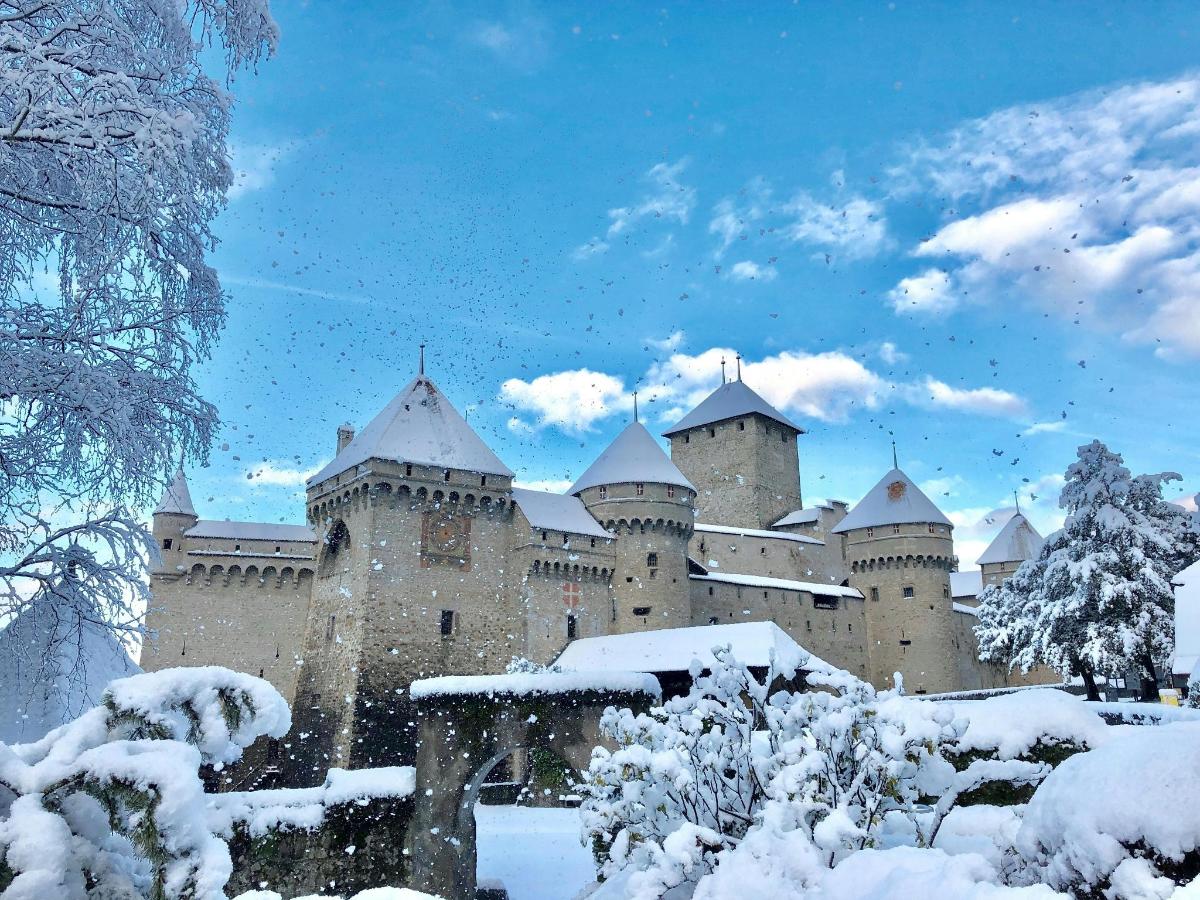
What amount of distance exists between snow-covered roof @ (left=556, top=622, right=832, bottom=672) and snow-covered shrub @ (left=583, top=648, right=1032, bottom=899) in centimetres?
1550

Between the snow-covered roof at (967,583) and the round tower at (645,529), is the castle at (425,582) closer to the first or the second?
the round tower at (645,529)

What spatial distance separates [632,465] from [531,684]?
62.4 feet

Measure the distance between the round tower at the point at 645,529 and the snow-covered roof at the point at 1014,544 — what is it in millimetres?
22406

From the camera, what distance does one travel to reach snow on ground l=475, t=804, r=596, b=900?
45.6 ft

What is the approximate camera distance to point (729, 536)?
38344 millimetres

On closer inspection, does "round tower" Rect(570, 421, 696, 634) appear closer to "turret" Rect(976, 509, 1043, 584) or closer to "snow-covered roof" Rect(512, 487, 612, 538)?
"snow-covered roof" Rect(512, 487, 612, 538)

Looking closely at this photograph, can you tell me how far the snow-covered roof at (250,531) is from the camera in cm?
2859

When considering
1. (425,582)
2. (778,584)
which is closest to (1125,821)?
(425,582)

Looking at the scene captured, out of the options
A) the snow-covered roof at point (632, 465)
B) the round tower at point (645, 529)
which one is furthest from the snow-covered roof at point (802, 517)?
the round tower at point (645, 529)

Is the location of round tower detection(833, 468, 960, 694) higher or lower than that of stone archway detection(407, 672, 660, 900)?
higher

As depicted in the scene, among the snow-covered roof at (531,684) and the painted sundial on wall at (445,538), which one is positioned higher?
the painted sundial on wall at (445,538)

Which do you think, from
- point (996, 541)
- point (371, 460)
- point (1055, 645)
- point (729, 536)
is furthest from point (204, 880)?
point (996, 541)

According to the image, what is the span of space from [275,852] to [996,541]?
1730 inches

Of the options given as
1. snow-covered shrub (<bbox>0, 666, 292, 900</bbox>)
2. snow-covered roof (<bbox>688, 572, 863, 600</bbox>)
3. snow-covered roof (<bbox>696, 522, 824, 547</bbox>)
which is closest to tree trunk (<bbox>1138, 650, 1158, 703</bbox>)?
snow-covered roof (<bbox>688, 572, 863, 600</bbox>)
